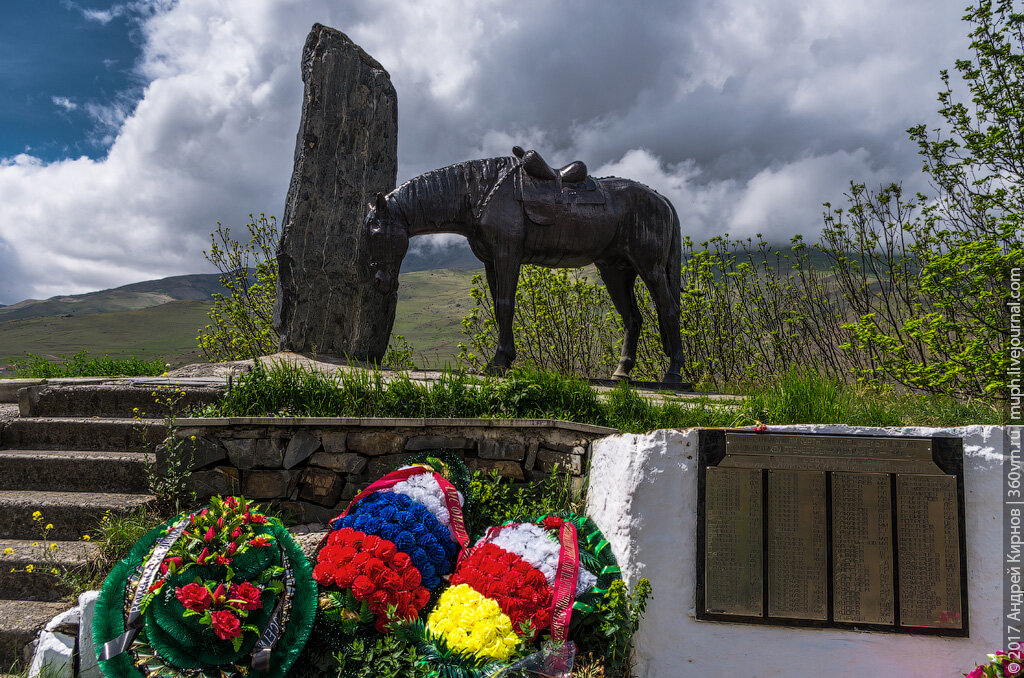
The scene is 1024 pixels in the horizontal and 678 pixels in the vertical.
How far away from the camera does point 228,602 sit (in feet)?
8.44

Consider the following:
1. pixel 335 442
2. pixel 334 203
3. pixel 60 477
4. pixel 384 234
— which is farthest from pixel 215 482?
pixel 334 203

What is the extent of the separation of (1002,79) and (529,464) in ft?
20.7

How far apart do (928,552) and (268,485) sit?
3876 millimetres

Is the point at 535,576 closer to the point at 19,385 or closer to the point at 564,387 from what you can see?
the point at 564,387

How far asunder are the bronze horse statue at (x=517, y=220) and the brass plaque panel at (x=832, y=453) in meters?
2.53

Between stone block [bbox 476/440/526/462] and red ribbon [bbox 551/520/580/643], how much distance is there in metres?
0.81

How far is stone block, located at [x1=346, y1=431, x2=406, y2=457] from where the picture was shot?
4016 mm

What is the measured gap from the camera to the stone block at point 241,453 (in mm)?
3992

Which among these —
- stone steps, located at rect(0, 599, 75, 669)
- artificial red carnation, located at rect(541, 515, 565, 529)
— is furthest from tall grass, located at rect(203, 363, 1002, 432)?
stone steps, located at rect(0, 599, 75, 669)

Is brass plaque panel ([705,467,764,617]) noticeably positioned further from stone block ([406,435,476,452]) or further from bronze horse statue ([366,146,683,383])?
bronze horse statue ([366,146,683,383])

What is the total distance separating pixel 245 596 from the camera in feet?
8.53

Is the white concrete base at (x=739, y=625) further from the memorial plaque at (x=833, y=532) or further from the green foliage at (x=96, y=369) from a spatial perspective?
the green foliage at (x=96, y=369)

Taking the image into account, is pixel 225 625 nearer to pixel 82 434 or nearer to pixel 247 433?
pixel 247 433

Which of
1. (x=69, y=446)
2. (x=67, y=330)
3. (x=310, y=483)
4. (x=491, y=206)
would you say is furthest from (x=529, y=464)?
(x=67, y=330)
